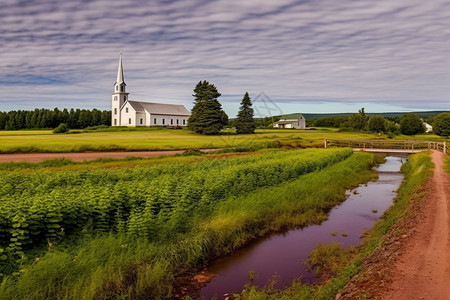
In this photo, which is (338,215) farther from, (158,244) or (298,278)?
(158,244)

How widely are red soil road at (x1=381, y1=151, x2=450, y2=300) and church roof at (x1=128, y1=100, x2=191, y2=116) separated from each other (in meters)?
97.9

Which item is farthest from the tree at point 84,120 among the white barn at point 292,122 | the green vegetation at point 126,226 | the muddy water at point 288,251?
the muddy water at point 288,251

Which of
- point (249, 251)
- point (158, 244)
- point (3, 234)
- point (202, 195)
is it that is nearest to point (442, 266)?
point (249, 251)

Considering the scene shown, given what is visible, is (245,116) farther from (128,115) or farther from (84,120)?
(84,120)

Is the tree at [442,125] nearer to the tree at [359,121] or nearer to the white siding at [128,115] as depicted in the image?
the tree at [359,121]

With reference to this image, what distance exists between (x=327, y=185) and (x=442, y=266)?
15.4 m

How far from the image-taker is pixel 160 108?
112062 millimetres

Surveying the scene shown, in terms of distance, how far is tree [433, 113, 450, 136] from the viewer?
91.3 metres

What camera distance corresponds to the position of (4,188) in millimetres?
14094

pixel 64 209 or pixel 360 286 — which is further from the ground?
pixel 64 209

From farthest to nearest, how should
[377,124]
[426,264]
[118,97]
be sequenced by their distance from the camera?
[377,124] → [118,97] → [426,264]

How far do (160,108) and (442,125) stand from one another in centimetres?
7744

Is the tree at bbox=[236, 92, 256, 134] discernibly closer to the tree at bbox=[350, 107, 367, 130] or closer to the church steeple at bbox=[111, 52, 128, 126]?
the church steeple at bbox=[111, 52, 128, 126]

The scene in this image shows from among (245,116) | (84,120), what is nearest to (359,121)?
(245,116)
